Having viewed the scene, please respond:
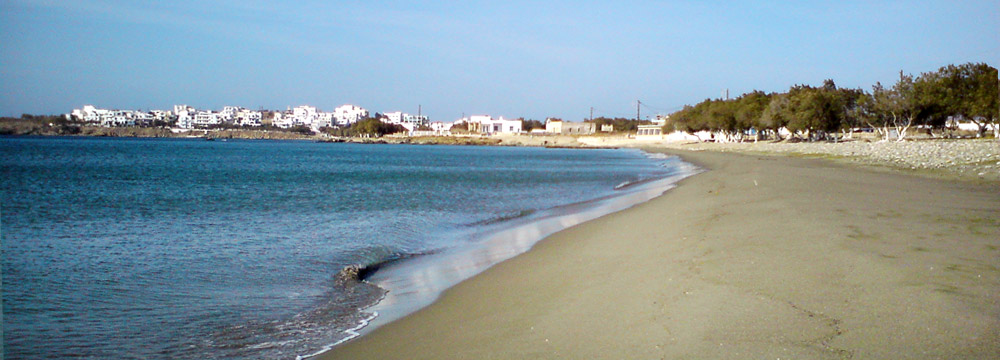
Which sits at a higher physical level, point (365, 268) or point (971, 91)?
point (971, 91)

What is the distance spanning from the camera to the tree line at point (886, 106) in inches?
1831

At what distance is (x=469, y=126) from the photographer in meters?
190

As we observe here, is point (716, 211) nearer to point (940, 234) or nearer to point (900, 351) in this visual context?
point (940, 234)

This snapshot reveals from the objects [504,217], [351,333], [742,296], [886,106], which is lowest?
[504,217]

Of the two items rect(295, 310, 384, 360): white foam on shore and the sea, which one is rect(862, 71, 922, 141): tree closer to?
the sea

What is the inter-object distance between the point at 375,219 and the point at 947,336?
12.7m

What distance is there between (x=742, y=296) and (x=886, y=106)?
169 feet

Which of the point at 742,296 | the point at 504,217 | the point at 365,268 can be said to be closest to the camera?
the point at 742,296

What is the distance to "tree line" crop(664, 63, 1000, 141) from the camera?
46.5 m

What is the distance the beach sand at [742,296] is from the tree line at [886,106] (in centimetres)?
4320

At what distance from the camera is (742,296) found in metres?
5.76

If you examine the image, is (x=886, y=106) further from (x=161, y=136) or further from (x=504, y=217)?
(x=161, y=136)

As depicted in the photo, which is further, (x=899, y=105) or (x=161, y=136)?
(x=161, y=136)

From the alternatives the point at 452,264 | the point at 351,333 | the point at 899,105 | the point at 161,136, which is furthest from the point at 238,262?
the point at 161,136
